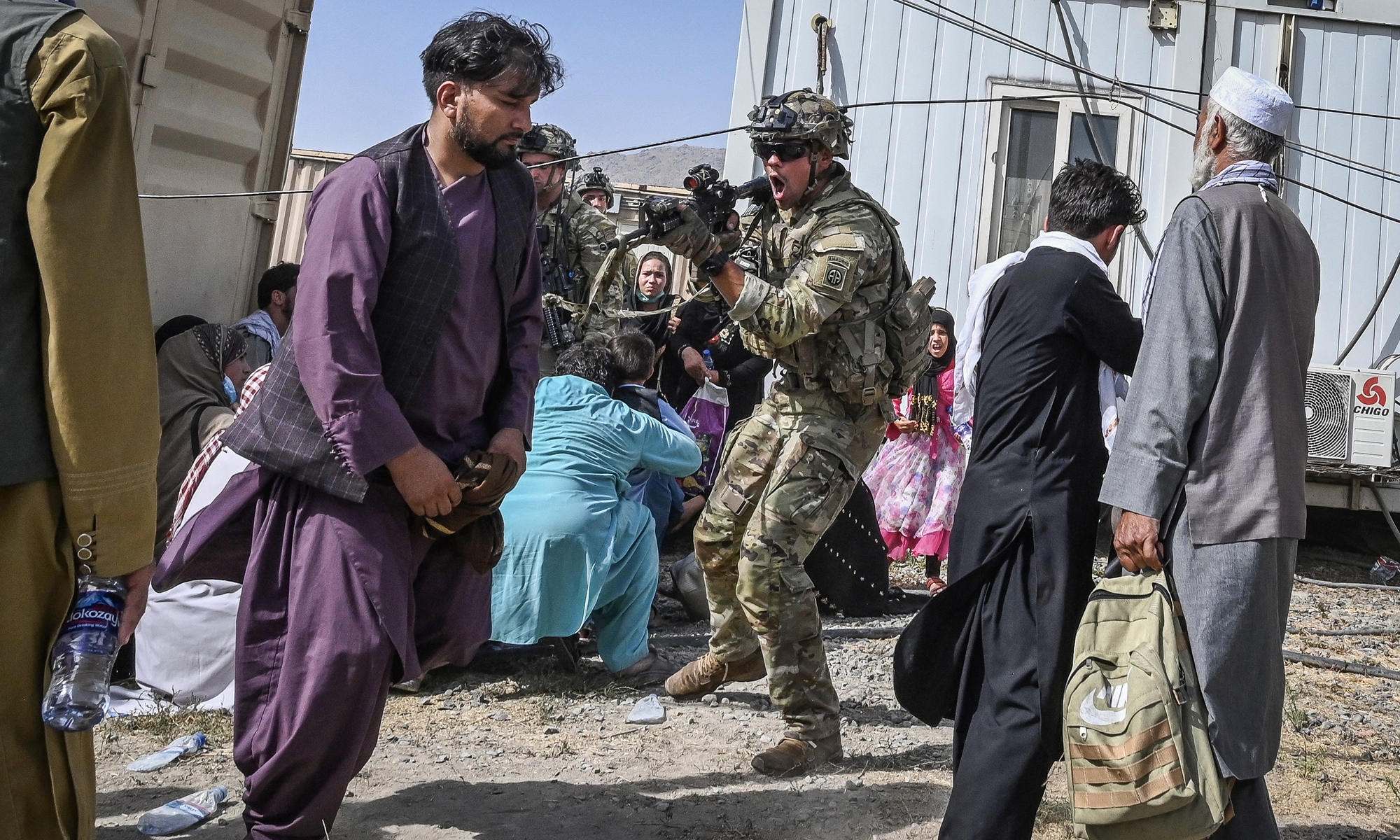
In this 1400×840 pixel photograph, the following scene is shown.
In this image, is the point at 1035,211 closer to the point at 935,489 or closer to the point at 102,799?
the point at 935,489

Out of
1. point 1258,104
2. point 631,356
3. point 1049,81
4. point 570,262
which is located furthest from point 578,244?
point 1258,104

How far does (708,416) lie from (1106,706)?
16.6 ft

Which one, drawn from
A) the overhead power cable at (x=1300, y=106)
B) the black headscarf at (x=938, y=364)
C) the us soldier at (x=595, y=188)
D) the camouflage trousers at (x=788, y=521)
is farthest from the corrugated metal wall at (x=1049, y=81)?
the camouflage trousers at (x=788, y=521)

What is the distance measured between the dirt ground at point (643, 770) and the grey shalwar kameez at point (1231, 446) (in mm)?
970

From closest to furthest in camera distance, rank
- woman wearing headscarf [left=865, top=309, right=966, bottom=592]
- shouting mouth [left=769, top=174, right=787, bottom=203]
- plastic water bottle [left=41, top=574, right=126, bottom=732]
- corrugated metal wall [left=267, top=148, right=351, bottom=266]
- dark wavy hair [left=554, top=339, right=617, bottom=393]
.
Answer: plastic water bottle [left=41, top=574, right=126, bottom=732], shouting mouth [left=769, top=174, right=787, bottom=203], dark wavy hair [left=554, top=339, right=617, bottom=393], woman wearing headscarf [left=865, top=309, right=966, bottom=592], corrugated metal wall [left=267, top=148, right=351, bottom=266]

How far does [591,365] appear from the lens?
496cm

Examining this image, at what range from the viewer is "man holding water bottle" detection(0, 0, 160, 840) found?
1707 mm

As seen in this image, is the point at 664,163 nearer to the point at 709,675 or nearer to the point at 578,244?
the point at 578,244

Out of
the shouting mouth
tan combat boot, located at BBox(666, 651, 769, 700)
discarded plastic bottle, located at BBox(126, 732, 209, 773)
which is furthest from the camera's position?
tan combat boot, located at BBox(666, 651, 769, 700)

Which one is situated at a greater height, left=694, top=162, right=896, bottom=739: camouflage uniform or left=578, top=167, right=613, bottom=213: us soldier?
left=578, top=167, right=613, bottom=213: us soldier

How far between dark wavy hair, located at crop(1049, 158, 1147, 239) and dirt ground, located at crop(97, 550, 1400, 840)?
1656mm

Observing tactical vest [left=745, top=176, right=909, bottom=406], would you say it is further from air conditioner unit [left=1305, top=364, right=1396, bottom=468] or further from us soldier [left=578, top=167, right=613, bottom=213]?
air conditioner unit [left=1305, top=364, right=1396, bottom=468]

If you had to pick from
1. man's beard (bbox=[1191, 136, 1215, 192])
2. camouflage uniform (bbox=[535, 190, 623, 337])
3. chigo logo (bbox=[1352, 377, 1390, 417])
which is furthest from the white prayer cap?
chigo logo (bbox=[1352, 377, 1390, 417])

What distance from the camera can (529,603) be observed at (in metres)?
4.42
